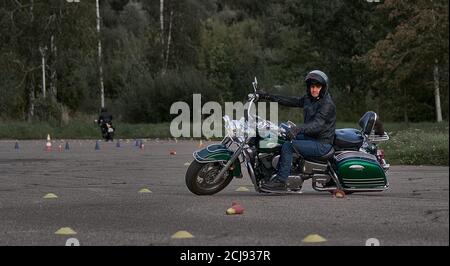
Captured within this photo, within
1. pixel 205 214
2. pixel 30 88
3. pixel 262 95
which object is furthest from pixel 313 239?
pixel 30 88

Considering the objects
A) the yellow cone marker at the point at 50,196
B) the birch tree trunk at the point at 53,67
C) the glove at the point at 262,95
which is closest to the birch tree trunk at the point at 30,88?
the birch tree trunk at the point at 53,67

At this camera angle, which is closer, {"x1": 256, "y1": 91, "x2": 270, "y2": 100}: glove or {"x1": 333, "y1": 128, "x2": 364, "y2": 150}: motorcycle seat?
{"x1": 256, "y1": 91, "x2": 270, "y2": 100}: glove

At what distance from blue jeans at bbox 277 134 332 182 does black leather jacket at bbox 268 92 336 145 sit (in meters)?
0.10

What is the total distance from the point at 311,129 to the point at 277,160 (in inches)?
27.3

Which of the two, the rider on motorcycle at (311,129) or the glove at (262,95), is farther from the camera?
the glove at (262,95)

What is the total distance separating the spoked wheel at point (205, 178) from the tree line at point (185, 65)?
96.8 feet

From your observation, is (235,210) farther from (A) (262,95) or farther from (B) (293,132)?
(A) (262,95)

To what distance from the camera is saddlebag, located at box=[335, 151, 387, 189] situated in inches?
507

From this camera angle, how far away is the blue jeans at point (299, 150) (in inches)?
504

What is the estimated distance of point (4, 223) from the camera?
10219 mm

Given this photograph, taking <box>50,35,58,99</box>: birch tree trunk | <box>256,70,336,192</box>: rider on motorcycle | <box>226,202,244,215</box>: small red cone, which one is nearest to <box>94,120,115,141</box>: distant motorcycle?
<box>50,35,58,99</box>: birch tree trunk

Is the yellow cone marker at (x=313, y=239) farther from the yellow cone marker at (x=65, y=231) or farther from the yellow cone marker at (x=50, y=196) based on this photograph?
the yellow cone marker at (x=50, y=196)

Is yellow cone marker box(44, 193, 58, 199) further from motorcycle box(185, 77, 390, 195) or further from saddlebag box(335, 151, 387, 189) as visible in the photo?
saddlebag box(335, 151, 387, 189)

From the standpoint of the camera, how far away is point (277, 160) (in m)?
13.1
